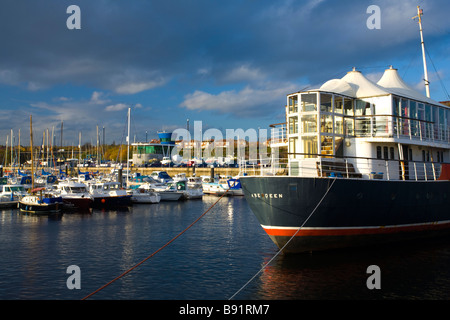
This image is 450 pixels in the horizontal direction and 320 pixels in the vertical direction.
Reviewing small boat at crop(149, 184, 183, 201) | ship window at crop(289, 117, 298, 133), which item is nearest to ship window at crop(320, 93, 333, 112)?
ship window at crop(289, 117, 298, 133)

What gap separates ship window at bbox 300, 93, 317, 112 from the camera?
20453 mm

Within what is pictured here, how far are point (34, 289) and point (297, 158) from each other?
46.2 ft

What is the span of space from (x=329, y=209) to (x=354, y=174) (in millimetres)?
3729

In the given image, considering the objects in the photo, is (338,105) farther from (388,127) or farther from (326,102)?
(388,127)

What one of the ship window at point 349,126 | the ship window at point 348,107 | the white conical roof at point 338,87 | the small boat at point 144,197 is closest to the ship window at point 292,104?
the white conical roof at point 338,87

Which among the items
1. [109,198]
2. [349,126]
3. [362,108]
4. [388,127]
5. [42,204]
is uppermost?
[362,108]

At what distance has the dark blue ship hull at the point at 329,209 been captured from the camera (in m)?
17.3

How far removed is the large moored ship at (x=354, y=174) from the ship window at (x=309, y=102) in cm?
5

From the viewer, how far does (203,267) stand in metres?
18.0

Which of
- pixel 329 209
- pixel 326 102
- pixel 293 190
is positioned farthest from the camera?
pixel 326 102

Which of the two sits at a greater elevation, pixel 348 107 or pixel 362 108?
pixel 348 107

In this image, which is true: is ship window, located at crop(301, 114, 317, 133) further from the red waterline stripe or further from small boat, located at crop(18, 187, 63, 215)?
small boat, located at crop(18, 187, 63, 215)

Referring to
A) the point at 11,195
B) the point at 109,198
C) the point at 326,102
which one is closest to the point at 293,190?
the point at 326,102
